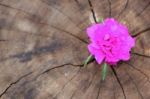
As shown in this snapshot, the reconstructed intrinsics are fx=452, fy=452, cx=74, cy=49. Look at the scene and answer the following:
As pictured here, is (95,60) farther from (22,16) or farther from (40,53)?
(22,16)

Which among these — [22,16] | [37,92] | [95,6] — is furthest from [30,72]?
[95,6]

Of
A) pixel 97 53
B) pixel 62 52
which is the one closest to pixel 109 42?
pixel 97 53

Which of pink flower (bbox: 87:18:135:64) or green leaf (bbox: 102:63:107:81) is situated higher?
pink flower (bbox: 87:18:135:64)

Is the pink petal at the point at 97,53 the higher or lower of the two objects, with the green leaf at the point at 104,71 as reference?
higher

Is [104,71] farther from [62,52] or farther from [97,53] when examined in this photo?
[62,52]
